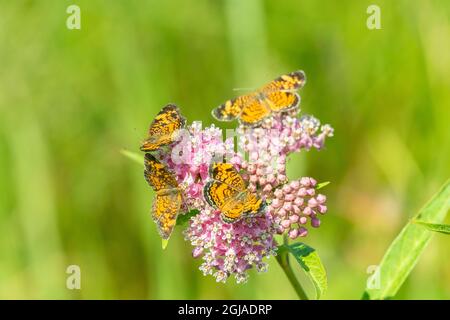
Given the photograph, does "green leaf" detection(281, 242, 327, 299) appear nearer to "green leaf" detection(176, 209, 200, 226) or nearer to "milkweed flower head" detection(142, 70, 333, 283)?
"milkweed flower head" detection(142, 70, 333, 283)

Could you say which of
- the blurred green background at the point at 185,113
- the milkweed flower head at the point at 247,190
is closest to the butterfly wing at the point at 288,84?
the milkweed flower head at the point at 247,190

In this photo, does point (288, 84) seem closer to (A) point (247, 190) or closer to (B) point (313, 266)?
(A) point (247, 190)

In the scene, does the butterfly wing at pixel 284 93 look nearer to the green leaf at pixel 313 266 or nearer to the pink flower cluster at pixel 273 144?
the pink flower cluster at pixel 273 144

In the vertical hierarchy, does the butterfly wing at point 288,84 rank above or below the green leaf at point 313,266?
above

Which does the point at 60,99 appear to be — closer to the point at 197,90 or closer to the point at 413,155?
the point at 197,90

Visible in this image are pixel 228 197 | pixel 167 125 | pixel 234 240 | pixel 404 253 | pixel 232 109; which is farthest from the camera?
pixel 232 109

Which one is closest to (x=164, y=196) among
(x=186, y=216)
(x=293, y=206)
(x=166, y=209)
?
(x=166, y=209)

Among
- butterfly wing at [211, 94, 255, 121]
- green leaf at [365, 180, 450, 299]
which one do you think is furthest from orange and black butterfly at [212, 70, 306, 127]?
green leaf at [365, 180, 450, 299]
